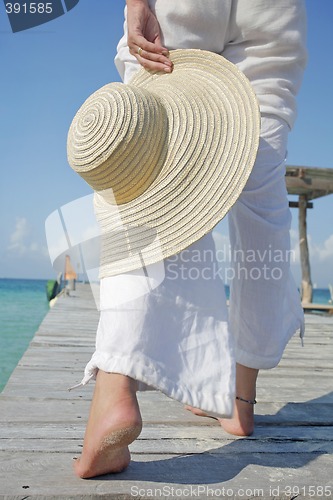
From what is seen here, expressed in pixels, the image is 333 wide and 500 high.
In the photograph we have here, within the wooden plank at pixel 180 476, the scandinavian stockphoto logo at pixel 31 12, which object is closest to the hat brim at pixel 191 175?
the wooden plank at pixel 180 476

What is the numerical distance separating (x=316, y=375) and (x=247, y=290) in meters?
1.15

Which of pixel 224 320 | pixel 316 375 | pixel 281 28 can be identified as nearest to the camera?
pixel 224 320

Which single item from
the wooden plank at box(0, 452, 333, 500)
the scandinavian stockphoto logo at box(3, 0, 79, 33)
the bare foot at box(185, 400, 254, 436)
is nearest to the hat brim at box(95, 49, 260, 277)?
the wooden plank at box(0, 452, 333, 500)

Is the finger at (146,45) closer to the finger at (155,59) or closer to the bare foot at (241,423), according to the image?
the finger at (155,59)

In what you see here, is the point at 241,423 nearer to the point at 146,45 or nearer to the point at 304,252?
the point at 146,45

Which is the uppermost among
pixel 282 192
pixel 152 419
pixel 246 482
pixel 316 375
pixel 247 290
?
pixel 282 192

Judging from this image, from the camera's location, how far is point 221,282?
1.13 m

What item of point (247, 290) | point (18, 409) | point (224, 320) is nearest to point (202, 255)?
point (224, 320)

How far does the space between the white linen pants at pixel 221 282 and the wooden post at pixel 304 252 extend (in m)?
7.58

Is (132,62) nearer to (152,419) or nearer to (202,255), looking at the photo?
(202,255)

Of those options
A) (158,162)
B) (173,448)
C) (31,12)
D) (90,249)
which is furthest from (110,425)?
(31,12)

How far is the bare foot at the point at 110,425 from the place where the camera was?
0.93 m

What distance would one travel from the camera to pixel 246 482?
3.31 ft

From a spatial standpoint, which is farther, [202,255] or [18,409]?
[18,409]
